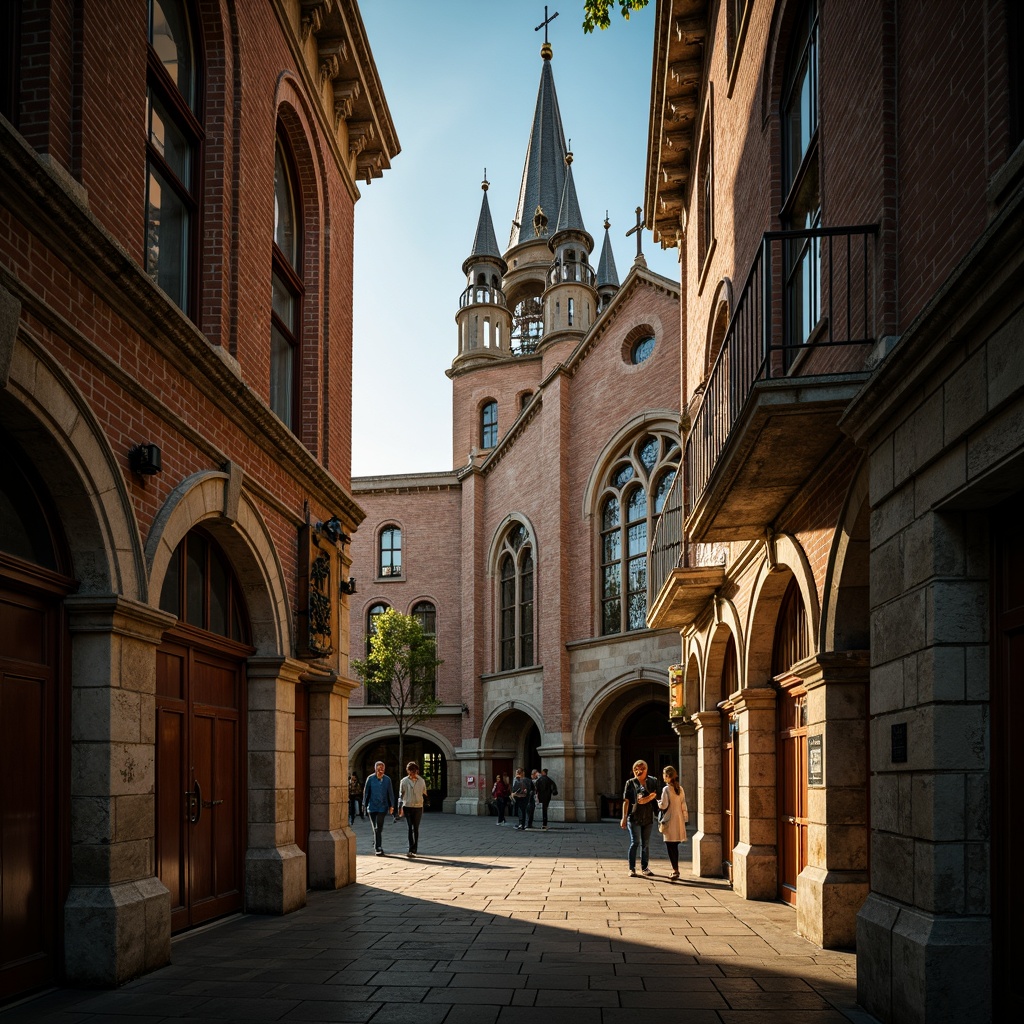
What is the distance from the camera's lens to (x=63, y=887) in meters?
7.52

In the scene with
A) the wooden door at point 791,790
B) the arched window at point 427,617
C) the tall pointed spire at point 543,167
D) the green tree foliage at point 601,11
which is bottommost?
the wooden door at point 791,790

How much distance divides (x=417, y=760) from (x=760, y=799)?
90.3ft

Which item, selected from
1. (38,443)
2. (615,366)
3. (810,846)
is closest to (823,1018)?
(810,846)

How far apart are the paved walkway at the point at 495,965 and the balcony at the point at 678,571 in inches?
150

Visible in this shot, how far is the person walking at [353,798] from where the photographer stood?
107 feet

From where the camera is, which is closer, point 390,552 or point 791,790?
point 791,790

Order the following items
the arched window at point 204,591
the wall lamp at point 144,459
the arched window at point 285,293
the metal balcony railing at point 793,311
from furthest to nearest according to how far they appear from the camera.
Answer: the arched window at point 285,293 < the arched window at point 204,591 < the wall lamp at point 144,459 < the metal balcony railing at point 793,311

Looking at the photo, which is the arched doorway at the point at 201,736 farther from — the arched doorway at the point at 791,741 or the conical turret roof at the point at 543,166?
the conical turret roof at the point at 543,166

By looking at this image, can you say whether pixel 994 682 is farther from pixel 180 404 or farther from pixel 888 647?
pixel 180 404

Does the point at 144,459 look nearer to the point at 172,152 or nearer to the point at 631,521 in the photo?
the point at 172,152

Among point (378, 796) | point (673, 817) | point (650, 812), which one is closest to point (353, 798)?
point (378, 796)

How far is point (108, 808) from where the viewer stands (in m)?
7.64

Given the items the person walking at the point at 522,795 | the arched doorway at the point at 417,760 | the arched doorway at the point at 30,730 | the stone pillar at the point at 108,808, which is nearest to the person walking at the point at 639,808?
the stone pillar at the point at 108,808

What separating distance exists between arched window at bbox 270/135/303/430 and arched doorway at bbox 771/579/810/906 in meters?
Answer: 6.35
